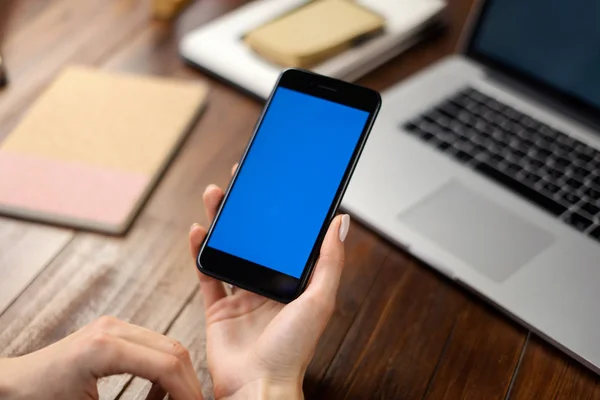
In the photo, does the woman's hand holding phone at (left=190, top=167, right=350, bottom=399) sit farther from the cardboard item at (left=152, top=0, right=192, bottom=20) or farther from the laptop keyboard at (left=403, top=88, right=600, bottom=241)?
the cardboard item at (left=152, top=0, right=192, bottom=20)

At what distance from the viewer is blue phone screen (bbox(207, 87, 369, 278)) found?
57cm

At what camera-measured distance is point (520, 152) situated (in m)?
0.74

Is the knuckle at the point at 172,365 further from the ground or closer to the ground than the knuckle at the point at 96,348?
closer to the ground

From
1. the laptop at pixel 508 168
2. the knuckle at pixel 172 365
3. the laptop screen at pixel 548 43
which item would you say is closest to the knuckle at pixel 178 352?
the knuckle at pixel 172 365

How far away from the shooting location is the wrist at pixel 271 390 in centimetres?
51

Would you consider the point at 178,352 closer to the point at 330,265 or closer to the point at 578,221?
Result: the point at 330,265

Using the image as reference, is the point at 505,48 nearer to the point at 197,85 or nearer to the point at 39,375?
the point at 197,85

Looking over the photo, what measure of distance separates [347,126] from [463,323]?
0.22 meters

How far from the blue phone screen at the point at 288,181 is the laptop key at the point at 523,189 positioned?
8.3 inches

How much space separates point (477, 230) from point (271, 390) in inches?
11.4

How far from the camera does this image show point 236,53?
0.86 m

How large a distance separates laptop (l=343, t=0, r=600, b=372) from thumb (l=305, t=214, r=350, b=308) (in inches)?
5.5

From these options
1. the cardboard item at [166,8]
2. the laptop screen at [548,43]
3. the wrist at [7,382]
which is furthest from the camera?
the cardboard item at [166,8]

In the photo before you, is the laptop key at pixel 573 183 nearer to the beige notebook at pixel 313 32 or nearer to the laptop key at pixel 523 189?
the laptop key at pixel 523 189
